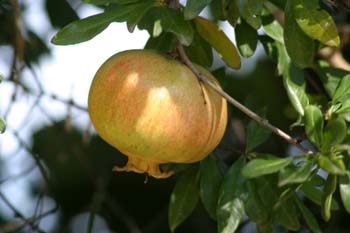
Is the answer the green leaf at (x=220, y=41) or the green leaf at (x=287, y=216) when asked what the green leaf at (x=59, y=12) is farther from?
the green leaf at (x=287, y=216)

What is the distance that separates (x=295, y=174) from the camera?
4.81 feet

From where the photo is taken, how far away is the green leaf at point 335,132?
4.94 feet

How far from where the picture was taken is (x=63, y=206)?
323cm

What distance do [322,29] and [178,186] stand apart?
478 millimetres

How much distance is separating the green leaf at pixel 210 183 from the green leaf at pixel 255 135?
0.10 metres

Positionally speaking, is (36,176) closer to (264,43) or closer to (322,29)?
(264,43)

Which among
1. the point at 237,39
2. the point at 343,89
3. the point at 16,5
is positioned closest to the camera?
the point at 343,89

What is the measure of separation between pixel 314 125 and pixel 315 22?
0.86 feet

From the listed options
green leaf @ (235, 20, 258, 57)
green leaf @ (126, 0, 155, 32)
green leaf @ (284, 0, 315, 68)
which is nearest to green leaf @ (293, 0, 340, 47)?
green leaf @ (284, 0, 315, 68)

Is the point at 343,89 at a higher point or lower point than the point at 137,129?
lower


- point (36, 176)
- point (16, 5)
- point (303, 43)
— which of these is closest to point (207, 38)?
point (303, 43)

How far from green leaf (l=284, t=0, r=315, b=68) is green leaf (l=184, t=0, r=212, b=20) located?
253mm

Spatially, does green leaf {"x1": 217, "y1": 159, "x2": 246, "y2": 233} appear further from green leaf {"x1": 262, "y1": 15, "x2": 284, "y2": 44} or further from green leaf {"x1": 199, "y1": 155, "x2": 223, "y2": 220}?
green leaf {"x1": 262, "y1": 15, "x2": 284, "y2": 44}

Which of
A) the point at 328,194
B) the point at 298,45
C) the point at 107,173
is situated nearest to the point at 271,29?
the point at 298,45
